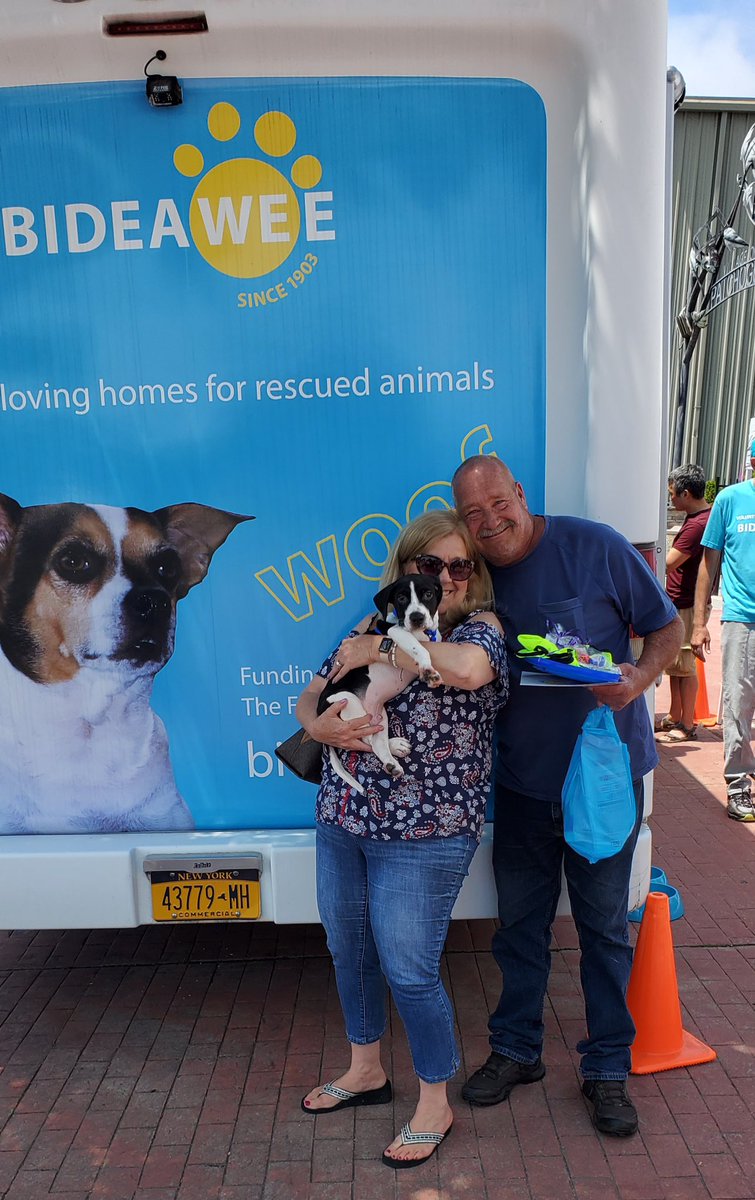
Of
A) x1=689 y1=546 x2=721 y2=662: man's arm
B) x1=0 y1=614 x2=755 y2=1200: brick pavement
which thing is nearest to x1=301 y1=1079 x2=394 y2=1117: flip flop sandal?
x1=0 y1=614 x2=755 y2=1200: brick pavement

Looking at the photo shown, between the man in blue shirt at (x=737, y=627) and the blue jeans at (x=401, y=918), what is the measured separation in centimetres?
325

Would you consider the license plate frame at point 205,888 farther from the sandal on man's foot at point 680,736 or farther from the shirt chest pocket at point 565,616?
the sandal on man's foot at point 680,736

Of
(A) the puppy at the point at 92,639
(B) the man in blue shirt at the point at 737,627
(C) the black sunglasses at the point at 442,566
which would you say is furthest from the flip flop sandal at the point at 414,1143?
(B) the man in blue shirt at the point at 737,627

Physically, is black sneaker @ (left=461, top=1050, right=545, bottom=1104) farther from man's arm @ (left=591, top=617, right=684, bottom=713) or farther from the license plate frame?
man's arm @ (left=591, top=617, right=684, bottom=713)

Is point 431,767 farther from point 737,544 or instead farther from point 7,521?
point 737,544

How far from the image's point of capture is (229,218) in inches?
108

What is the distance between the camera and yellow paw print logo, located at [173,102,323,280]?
2.71m

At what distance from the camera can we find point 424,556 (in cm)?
260

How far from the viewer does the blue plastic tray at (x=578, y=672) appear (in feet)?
7.97

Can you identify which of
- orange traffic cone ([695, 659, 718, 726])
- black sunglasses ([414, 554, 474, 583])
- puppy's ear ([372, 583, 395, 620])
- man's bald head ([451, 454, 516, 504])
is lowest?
orange traffic cone ([695, 659, 718, 726])

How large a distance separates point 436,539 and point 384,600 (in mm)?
242

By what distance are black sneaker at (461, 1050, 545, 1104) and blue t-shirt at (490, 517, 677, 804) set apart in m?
0.92

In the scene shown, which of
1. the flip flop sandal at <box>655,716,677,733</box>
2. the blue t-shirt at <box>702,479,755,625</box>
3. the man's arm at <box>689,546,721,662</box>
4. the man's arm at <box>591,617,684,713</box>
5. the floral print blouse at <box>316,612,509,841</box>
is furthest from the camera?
the flip flop sandal at <box>655,716,677,733</box>

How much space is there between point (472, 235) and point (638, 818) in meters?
1.87
